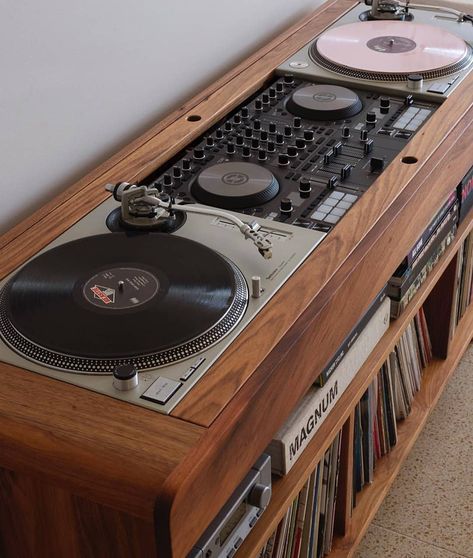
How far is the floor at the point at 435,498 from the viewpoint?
1896mm

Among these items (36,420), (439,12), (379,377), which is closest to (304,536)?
(379,377)

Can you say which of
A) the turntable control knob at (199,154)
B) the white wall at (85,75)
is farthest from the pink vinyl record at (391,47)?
the turntable control knob at (199,154)

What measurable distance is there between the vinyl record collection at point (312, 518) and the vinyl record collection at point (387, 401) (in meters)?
0.13

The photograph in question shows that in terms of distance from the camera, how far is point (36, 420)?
1.14 meters

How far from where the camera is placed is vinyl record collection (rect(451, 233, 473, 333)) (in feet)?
7.11

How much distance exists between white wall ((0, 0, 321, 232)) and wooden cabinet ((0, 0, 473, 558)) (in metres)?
0.07

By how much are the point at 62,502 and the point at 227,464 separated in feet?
0.70

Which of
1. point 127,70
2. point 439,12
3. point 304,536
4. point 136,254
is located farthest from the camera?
point 439,12

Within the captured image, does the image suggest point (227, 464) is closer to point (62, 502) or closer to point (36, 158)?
point (62, 502)

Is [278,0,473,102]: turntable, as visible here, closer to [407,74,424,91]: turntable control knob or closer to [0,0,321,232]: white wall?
[407,74,424,91]: turntable control knob

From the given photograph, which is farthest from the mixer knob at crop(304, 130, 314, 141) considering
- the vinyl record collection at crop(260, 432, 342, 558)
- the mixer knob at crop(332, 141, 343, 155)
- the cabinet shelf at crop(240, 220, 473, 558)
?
the vinyl record collection at crop(260, 432, 342, 558)

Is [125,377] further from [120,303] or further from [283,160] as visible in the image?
[283,160]

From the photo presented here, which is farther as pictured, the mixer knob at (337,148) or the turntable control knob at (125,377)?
the mixer knob at (337,148)

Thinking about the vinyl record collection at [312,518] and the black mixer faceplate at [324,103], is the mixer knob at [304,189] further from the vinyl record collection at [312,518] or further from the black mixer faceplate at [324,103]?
the vinyl record collection at [312,518]
